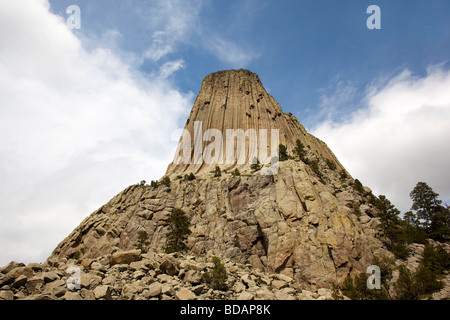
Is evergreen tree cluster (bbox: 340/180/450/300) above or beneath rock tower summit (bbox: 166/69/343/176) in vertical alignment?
beneath

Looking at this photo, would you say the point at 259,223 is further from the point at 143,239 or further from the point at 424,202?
the point at 424,202

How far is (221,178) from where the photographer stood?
5150 cm

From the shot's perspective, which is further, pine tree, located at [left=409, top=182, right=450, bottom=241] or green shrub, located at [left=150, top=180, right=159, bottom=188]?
green shrub, located at [left=150, top=180, right=159, bottom=188]

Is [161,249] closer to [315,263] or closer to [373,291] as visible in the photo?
[315,263]

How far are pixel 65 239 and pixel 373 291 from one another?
51495 millimetres

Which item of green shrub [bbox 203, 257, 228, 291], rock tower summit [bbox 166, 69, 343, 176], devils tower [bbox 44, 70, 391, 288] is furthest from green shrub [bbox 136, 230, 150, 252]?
rock tower summit [bbox 166, 69, 343, 176]

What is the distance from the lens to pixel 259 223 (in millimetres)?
34375

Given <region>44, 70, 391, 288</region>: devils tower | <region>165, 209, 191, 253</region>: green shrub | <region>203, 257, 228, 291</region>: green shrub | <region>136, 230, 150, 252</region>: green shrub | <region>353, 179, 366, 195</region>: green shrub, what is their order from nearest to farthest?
<region>203, 257, 228, 291</region>: green shrub, <region>44, 70, 391, 288</region>: devils tower, <region>165, 209, 191, 253</region>: green shrub, <region>136, 230, 150, 252</region>: green shrub, <region>353, 179, 366, 195</region>: green shrub

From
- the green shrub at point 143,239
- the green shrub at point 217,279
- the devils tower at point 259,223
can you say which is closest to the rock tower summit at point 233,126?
the devils tower at point 259,223

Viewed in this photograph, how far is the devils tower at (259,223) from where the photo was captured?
28875 millimetres

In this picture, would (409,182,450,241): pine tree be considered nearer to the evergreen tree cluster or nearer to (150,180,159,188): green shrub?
the evergreen tree cluster

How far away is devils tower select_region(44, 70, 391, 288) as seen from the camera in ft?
94.7

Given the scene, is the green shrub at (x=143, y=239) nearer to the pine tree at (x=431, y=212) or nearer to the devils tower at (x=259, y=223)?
the devils tower at (x=259, y=223)

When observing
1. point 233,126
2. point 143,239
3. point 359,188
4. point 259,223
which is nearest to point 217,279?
point 259,223
